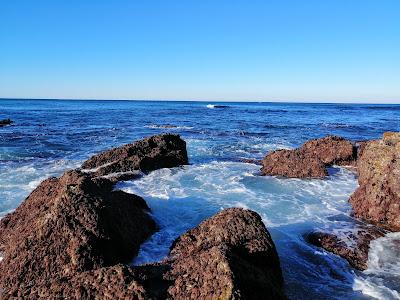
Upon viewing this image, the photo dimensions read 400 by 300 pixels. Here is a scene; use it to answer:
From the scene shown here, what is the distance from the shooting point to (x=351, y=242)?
6.58m

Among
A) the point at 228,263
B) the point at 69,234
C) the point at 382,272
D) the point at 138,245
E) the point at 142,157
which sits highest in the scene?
the point at 228,263

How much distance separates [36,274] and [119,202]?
5.89ft

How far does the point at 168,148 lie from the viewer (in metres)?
13.2

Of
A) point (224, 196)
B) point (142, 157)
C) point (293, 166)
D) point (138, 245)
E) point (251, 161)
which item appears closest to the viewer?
point (138, 245)

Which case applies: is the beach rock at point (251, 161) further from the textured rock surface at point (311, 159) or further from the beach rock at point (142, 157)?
the beach rock at point (142, 157)

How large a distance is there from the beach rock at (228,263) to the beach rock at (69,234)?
0.86m

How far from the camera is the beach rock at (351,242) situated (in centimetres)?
598

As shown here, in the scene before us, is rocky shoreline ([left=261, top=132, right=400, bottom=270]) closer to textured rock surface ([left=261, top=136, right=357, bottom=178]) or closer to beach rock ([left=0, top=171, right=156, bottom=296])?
textured rock surface ([left=261, top=136, right=357, bottom=178])

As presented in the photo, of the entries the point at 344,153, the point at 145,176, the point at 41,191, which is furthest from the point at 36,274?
the point at 344,153

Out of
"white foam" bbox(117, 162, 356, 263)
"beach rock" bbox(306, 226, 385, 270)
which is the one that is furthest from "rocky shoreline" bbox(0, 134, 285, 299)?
"beach rock" bbox(306, 226, 385, 270)

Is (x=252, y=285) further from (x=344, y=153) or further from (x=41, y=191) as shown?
(x=344, y=153)

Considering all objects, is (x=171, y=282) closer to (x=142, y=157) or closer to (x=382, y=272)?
(x=382, y=272)

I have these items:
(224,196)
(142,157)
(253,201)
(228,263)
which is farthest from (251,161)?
(228,263)

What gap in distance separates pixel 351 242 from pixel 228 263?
3.74m
